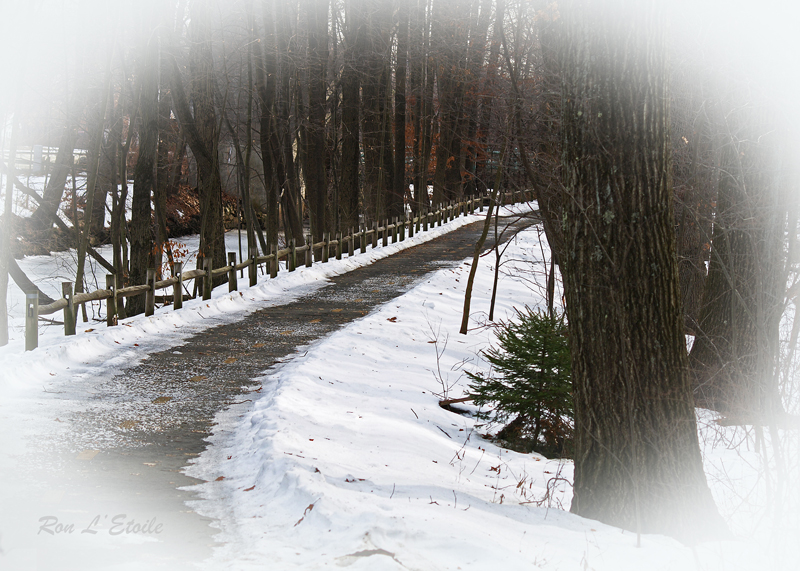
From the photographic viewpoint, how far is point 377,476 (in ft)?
18.3

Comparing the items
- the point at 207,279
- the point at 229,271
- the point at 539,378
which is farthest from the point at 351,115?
the point at 539,378

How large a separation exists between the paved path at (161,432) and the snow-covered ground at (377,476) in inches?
9.1

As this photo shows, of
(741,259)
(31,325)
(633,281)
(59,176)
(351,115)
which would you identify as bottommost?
(31,325)

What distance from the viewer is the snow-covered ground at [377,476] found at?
4117mm

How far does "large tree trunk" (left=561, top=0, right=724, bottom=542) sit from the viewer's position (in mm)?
4570

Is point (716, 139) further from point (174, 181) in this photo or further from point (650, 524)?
point (174, 181)

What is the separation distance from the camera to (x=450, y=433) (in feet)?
26.0

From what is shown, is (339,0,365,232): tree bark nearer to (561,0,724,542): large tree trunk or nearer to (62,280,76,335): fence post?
(62,280,76,335): fence post

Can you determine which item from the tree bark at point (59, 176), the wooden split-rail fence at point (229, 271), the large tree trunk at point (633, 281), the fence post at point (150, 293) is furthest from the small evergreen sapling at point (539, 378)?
the tree bark at point (59, 176)

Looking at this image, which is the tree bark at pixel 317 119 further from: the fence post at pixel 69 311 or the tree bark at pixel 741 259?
the tree bark at pixel 741 259

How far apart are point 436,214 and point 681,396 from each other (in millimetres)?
29936

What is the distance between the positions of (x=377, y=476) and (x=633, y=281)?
2535 millimetres

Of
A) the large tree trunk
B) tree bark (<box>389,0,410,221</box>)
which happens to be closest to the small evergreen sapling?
the large tree trunk

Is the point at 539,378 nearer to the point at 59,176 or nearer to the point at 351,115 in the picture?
the point at 59,176
